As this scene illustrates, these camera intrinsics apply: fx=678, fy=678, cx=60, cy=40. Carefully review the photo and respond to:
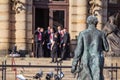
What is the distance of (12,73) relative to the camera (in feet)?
91.7

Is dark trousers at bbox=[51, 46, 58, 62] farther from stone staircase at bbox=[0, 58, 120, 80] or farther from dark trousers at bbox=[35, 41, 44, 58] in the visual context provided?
dark trousers at bbox=[35, 41, 44, 58]

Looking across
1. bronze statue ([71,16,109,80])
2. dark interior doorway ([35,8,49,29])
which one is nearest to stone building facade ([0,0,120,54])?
dark interior doorway ([35,8,49,29])

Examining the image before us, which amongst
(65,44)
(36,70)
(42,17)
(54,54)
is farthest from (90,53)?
(42,17)

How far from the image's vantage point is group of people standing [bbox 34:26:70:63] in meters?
32.6

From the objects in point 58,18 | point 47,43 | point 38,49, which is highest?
point 58,18

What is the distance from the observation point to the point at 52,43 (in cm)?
3322

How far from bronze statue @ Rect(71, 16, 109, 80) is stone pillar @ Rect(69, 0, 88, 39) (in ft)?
70.8

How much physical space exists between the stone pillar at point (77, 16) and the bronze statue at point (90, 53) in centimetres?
2157

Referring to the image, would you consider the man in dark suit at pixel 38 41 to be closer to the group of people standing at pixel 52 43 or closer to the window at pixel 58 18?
the group of people standing at pixel 52 43

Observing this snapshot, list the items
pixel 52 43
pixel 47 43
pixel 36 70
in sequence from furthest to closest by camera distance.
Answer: pixel 47 43, pixel 52 43, pixel 36 70

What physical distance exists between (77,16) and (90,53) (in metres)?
22.1

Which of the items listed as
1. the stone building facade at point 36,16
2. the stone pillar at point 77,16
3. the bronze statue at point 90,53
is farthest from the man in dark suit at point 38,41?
the bronze statue at point 90,53

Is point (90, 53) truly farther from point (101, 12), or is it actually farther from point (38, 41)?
point (101, 12)

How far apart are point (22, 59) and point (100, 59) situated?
18.4 meters
